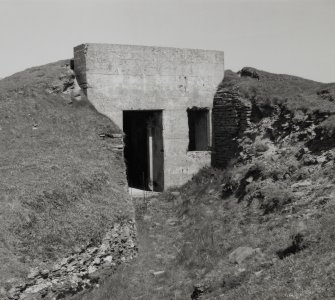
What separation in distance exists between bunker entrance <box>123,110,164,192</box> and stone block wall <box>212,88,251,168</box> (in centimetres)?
246

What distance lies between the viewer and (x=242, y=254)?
9820 millimetres

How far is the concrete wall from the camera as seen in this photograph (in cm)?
1677

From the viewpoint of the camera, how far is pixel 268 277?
786 centimetres

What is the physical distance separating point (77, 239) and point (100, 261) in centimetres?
82

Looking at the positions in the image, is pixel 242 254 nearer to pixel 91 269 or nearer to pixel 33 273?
pixel 91 269

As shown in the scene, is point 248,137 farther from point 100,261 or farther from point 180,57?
point 100,261

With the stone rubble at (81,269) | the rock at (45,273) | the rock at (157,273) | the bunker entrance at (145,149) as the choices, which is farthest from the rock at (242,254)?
the bunker entrance at (145,149)

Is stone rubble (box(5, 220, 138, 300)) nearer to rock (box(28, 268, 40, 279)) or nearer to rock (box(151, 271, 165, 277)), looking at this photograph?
rock (box(28, 268, 40, 279))

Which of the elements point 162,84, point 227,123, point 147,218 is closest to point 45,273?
point 147,218

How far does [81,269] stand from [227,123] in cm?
1006

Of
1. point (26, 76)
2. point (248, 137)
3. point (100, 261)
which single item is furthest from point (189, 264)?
point (26, 76)

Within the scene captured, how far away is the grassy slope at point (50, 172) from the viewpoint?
33.1ft

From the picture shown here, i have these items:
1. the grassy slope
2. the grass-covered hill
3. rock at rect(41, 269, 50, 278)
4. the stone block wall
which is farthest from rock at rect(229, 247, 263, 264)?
the stone block wall

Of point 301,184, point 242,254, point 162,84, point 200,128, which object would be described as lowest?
point 242,254
